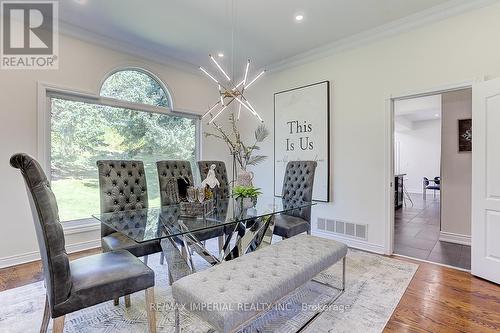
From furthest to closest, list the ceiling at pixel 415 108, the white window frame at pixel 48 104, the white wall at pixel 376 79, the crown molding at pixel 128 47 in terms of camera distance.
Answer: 1. the ceiling at pixel 415 108
2. the crown molding at pixel 128 47
3. the white window frame at pixel 48 104
4. the white wall at pixel 376 79

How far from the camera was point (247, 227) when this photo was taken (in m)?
2.87

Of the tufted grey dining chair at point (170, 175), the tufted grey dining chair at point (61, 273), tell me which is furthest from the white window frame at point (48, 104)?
the tufted grey dining chair at point (61, 273)

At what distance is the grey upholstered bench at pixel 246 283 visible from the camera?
139cm

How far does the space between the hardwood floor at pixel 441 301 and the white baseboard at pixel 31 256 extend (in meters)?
0.10

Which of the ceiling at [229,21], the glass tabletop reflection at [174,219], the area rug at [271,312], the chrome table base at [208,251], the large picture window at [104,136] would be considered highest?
the ceiling at [229,21]

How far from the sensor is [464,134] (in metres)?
3.94

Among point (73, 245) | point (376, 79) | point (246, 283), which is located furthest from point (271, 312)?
point (376, 79)

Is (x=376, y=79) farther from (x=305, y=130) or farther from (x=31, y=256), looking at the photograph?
(x=31, y=256)

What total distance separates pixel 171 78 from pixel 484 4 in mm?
4248

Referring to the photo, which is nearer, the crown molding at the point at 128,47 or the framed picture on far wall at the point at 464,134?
the crown molding at the point at 128,47

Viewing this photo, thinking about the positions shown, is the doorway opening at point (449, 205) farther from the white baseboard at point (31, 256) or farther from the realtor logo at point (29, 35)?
the realtor logo at point (29, 35)

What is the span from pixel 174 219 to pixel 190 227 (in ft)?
1.10

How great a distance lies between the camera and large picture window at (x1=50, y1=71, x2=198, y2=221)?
350 centimetres

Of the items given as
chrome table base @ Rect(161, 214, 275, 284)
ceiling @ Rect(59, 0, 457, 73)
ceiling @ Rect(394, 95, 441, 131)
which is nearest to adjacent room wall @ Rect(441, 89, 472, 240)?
ceiling @ Rect(394, 95, 441, 131)
